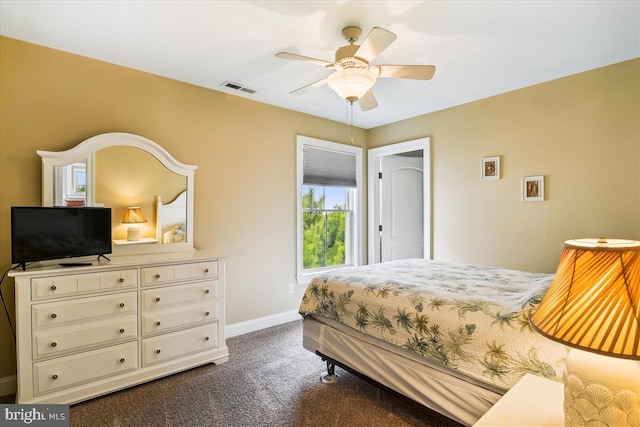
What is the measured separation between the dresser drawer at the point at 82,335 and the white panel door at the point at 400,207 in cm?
332

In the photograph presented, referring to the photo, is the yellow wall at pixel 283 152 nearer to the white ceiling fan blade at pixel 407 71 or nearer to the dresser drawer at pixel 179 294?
the dresser drawer at pixel 179 294

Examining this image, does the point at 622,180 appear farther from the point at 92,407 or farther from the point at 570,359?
the point at 92,407

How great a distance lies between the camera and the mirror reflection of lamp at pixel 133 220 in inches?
107

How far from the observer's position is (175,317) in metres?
2.57

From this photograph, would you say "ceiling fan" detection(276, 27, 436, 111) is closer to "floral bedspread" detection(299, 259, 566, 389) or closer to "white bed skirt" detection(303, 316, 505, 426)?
"floral bedspread" detection(299, 259, 566, 389)

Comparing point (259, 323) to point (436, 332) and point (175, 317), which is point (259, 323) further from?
point (436, 332)

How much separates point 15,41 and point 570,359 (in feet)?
12.1

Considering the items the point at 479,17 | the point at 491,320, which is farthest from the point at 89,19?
the point at 491,320

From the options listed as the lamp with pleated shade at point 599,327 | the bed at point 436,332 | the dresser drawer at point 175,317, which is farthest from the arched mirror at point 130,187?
the lamp with pleated shade at point 599,327

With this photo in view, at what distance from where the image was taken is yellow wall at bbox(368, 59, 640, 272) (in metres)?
2.68

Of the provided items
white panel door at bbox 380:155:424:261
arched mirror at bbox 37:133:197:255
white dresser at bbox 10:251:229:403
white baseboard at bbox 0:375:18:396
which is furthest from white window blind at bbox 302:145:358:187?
white baseboard at bbox 0:375:18:396

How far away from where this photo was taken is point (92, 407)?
7.06 ft

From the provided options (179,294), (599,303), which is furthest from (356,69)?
(179,294)

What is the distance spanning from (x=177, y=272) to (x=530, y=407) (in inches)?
94.7
